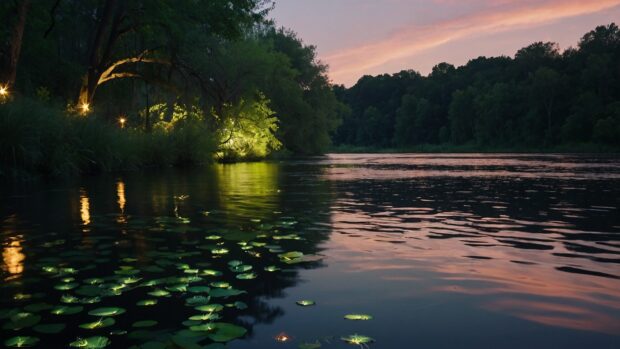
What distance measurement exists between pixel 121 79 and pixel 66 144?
14052 millimetres

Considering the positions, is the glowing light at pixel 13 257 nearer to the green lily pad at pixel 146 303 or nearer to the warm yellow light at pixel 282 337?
the green lily pad at pixel 146 303

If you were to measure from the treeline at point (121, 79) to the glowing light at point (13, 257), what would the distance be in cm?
1206

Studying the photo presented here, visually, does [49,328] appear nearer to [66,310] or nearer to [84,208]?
[66,310]

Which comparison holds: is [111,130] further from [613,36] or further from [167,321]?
[613,36]

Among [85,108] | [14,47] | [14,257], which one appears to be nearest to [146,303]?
[14,257]

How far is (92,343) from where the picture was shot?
3.47 meters

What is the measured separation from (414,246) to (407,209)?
→ 4356 mm

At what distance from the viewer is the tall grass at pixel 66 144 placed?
17.7m

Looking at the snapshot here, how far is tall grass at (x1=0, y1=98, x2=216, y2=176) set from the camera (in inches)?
697

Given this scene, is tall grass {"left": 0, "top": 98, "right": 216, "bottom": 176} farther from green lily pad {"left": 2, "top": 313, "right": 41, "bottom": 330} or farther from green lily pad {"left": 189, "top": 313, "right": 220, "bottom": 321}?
green lily pad {"left": 189, "top": 313, "right": 220, "bottom": 321}

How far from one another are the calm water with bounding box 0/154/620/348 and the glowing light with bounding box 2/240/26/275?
24 millimetres

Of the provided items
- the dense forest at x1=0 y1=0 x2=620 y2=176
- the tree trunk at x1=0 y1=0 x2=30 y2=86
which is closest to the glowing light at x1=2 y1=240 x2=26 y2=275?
the dense forest at x1=0 y1=0 x2=620 y2=176

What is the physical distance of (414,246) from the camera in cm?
699

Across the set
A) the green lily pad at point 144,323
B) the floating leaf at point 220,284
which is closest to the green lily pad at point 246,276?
the floating leaf at point 220,284
